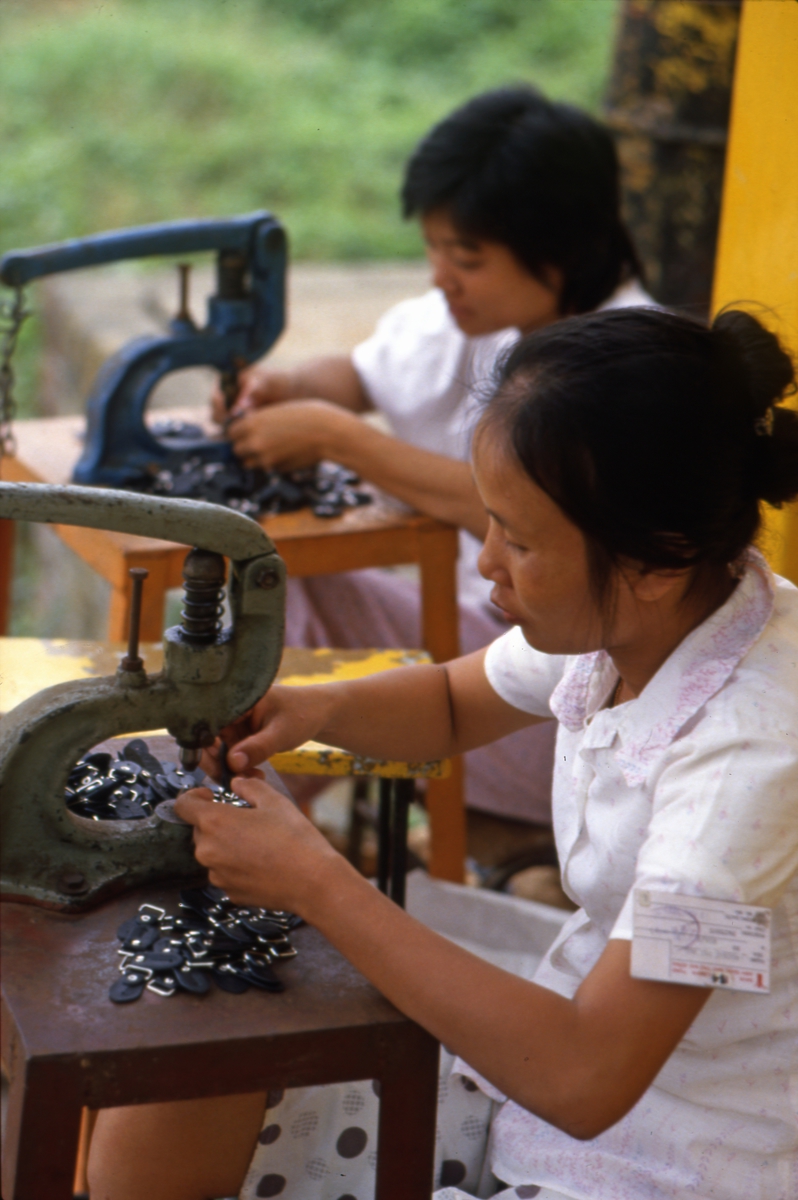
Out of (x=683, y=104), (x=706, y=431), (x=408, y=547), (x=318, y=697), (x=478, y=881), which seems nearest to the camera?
(x=706, y=431)

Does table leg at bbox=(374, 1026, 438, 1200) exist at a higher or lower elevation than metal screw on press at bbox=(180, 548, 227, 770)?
lower

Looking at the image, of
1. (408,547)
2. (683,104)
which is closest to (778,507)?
(408,547)

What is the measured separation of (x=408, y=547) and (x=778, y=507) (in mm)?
1292

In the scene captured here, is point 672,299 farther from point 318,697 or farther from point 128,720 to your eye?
point 128,720

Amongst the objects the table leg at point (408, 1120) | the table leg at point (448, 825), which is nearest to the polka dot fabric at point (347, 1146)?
the table leg at point (408, 1120)

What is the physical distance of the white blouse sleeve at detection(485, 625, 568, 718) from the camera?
5.31ft

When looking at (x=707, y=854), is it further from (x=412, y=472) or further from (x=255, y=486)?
(x=255, y=486)

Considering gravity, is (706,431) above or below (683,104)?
below

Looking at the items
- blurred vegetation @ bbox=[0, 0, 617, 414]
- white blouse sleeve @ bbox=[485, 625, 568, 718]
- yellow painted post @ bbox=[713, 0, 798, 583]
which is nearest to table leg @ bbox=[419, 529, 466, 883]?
yellow painted post @ bbox=[713, 0, 798, 583]

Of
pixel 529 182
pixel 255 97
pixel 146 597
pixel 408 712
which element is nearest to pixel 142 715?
pixel 408 712

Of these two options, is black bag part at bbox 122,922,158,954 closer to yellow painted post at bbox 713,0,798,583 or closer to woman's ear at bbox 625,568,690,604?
woman's ear at bbox 625,568,690,604

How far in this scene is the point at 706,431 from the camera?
1.28m

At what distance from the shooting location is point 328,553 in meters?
2.51

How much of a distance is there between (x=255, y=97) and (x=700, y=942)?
7605 mm
